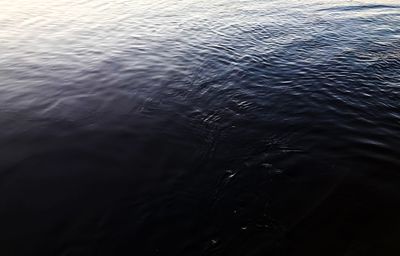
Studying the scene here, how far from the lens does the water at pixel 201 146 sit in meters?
5.96

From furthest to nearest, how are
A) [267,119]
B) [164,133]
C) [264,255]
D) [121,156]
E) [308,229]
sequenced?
[267,119] < [164,133] < [121,156] < [308,229] < [264,255]

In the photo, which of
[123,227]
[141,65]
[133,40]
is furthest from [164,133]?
[133,40]

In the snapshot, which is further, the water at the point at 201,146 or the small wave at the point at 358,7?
the small wave at the point at 358,7

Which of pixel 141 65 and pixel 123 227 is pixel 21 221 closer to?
pixel 123 227

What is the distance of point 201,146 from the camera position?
846 cm

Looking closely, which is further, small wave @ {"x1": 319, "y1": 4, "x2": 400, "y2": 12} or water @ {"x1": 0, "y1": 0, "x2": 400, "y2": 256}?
small wave @ {"x1": 319, "y1": 4, "x2": 400, "y2": 12}

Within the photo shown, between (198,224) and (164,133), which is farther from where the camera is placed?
(164,133)

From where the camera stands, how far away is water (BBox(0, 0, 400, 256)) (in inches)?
235

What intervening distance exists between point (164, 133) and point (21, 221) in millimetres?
4033

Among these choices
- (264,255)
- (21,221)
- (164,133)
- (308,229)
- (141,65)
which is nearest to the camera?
(264,255)

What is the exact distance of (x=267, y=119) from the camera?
9.75 meters

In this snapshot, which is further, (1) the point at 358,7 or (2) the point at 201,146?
(1) the point at 358,7

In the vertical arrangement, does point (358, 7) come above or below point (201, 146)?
above

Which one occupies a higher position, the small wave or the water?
the small wave
